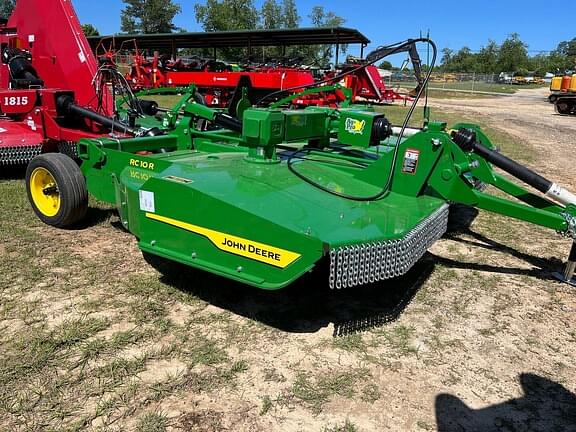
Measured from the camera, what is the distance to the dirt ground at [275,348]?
2.50m

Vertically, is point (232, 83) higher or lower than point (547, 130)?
higher

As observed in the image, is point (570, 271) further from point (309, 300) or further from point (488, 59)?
point (488, 59)

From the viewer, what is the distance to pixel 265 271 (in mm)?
2934

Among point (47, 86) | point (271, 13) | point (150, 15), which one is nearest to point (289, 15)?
point (271, 13)

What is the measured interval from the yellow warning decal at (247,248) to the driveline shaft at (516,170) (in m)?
2.07

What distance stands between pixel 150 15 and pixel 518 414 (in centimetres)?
8277

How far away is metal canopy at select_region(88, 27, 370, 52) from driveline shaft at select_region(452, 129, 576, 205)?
1185 cm

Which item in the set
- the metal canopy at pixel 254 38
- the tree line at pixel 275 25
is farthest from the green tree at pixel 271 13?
the metal canopy at pixel 254 38

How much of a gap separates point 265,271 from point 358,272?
0.52 metres

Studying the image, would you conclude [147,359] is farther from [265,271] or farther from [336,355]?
[336,355]

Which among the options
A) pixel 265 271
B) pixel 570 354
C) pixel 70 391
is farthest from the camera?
pixel 570 354

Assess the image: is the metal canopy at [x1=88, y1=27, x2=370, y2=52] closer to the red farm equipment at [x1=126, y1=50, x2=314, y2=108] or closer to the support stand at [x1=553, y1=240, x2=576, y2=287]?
the red farm equipment at [x1=126, y1=50, x2=314, y2=108]

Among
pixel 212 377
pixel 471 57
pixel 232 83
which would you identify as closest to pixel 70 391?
pixel 212 377

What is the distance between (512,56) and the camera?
81.7 meters
